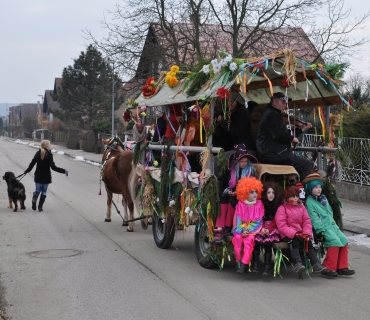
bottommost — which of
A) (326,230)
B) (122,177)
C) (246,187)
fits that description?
(326,230)

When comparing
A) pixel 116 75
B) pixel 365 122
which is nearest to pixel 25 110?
pixel 116 75

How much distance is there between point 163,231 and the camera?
973 cm

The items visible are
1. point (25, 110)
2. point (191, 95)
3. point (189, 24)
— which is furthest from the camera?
point (25, 110)

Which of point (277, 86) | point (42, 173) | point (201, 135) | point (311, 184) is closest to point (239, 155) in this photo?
point (201, 135)

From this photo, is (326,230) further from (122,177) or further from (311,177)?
(122,177)

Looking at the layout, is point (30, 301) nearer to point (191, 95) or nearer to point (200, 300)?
point (200, 300)

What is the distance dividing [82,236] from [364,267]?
5017mm

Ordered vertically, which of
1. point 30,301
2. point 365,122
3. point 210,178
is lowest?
point 30,301

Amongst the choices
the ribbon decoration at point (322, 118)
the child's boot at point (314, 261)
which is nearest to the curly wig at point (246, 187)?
the child's boot at point (314, 261)

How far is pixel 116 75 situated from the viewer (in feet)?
83.7

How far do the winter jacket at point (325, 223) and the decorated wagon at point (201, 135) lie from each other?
0.47 m

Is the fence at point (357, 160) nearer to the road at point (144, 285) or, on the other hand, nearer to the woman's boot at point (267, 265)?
the road at point (144, 285)

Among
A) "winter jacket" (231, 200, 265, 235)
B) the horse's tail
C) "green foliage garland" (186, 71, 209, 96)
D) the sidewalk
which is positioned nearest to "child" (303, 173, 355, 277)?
"winter jacket" (231, 200, 265, 235)

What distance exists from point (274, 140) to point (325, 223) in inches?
49.6
